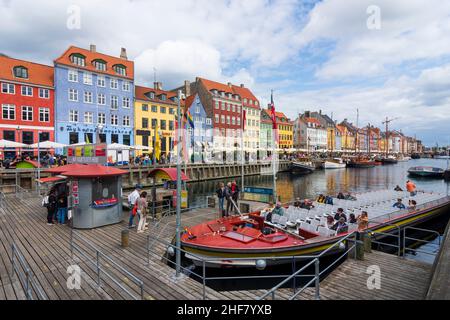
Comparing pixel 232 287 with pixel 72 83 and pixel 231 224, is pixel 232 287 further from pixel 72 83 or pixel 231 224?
pixel 72 83

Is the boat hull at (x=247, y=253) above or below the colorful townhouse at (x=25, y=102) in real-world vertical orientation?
below

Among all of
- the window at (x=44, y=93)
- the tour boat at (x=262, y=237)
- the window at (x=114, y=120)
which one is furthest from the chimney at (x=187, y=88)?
the tour boat at (x=262, y=237)

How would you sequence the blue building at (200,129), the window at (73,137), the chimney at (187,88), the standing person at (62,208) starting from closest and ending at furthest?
the standing person at (62,208) < the window at (73,137) < the blue building at (200,129) < the chimney at (187,88)

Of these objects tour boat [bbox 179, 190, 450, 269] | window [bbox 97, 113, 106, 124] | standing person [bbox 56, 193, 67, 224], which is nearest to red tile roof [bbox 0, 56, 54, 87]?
window [bbox 97, 113, 106, 124]

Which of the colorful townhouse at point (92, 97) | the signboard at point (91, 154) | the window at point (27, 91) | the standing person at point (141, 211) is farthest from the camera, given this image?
the colorful townhouse at point (92, 97)

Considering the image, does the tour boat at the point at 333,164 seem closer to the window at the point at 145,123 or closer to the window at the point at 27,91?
the window at the point at 145,123

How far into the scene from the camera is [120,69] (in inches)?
1953

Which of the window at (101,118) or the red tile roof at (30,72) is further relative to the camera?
the window at (101,118)

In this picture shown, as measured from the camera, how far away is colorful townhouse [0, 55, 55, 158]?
37094mm

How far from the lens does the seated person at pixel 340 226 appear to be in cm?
1230

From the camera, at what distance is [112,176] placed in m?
12.9

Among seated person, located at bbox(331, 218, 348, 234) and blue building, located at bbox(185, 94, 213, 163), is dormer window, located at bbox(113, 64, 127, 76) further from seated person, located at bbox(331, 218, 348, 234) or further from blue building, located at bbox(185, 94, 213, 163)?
seated person, located at bbox(331, 218, 348, 234)

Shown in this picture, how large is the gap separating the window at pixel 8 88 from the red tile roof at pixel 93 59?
7.19 meters
